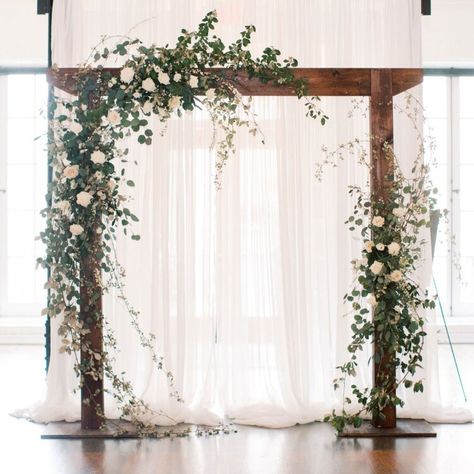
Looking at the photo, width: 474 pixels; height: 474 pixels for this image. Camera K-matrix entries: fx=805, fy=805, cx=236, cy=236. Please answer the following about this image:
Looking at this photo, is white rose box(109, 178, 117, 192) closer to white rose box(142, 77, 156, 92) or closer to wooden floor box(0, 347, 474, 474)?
white rose box(142, 77, 156, 92)

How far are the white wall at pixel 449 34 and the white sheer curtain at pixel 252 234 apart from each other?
10.1 feet

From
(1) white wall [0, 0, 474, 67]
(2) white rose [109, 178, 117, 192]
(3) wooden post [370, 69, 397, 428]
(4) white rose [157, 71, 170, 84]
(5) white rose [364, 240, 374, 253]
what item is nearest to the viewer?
(4) white rose [157, 71, 170, 84]

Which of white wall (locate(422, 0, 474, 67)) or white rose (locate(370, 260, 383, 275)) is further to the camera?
white wall (locate(422, 0, 474, 67))

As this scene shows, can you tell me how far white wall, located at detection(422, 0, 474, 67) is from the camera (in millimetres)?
8227

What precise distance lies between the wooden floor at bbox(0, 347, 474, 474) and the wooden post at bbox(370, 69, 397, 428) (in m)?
0.25

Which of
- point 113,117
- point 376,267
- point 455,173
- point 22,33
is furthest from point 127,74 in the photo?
point 455,173

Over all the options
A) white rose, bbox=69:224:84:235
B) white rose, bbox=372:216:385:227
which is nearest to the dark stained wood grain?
white rose, bbox=69:224:84:235

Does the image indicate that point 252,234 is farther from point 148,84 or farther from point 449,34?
point 449,34

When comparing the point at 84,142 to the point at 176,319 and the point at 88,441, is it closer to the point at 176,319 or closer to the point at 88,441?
the point at 176,319

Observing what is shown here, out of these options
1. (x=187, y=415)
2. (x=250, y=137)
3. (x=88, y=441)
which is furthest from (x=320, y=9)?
(x=88, y=441)

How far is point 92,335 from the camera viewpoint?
191 inches

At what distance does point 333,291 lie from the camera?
17.7 ft

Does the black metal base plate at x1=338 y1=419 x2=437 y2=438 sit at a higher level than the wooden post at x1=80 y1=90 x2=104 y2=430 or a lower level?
lower

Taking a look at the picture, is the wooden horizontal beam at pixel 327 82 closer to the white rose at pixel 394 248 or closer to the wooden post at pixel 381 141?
the wooden post at pixel 381 141
